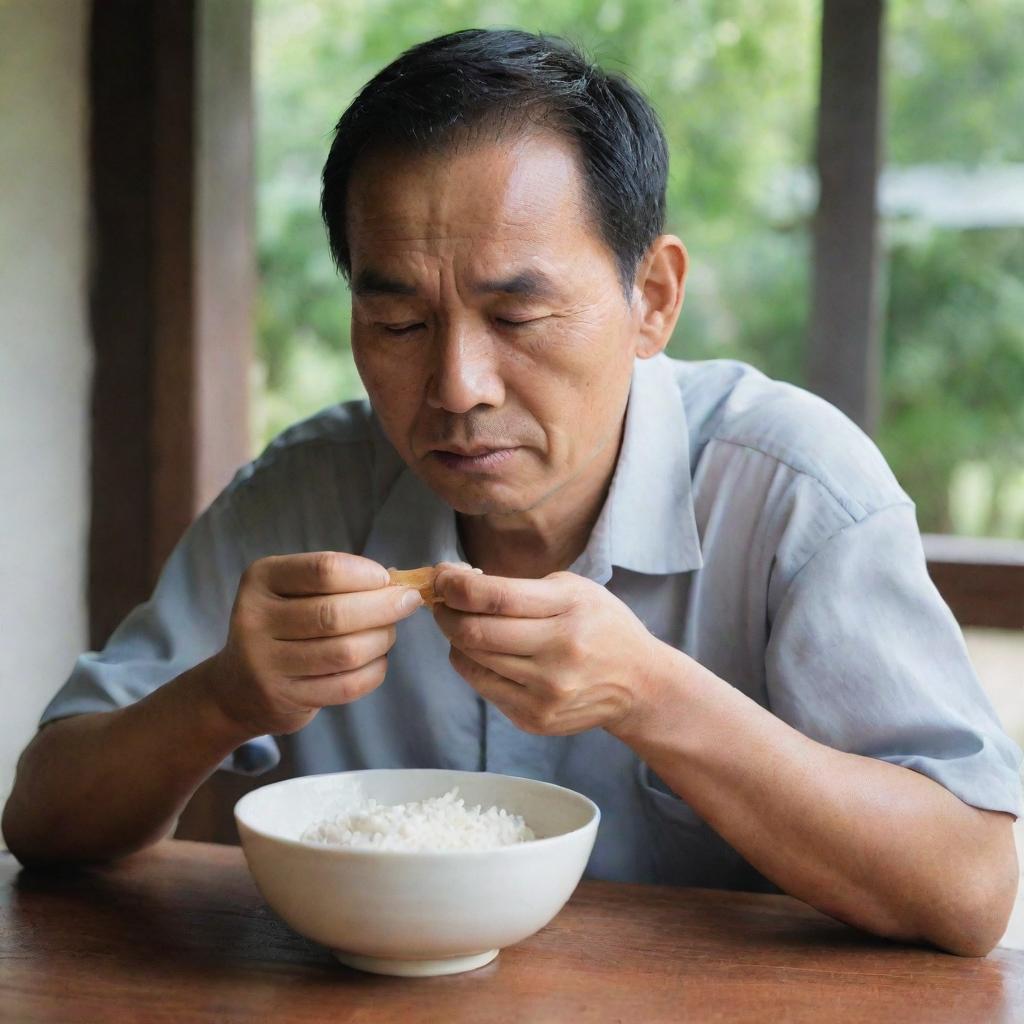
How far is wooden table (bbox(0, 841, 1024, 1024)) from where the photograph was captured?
126 cm

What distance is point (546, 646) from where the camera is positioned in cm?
134

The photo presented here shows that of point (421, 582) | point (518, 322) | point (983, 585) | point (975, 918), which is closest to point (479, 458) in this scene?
point (518, 322)

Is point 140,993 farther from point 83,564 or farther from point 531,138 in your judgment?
point 83,564

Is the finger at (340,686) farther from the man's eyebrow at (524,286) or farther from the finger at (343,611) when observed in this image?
the man's eyebrow at (524,286)

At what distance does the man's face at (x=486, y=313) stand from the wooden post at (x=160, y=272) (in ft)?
4.06

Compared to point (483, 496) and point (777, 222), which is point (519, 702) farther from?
point (777, 222)

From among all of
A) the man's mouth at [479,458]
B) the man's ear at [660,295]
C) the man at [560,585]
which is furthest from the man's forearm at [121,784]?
the man's ear at [660,295]

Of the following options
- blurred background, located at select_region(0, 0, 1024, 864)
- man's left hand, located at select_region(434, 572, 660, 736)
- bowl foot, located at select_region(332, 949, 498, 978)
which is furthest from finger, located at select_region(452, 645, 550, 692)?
blurred background, located at select_region(0, 0, 1024, 864)

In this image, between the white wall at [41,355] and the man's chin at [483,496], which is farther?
the white wall at [41,355]

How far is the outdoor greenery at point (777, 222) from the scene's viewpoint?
9.31 m

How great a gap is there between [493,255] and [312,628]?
508 mm

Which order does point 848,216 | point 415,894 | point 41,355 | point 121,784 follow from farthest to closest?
point 41,355 < point 848,216 < point 121,784 < point 415,894

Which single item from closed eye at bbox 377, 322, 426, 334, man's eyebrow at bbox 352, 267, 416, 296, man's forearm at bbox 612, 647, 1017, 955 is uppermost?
man's eyebrow at bbox 352, 267, 416, 296

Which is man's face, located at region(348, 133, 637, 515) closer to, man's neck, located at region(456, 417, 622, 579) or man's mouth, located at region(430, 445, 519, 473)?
man's mouth, located at region(430, 445, 519, 473)
